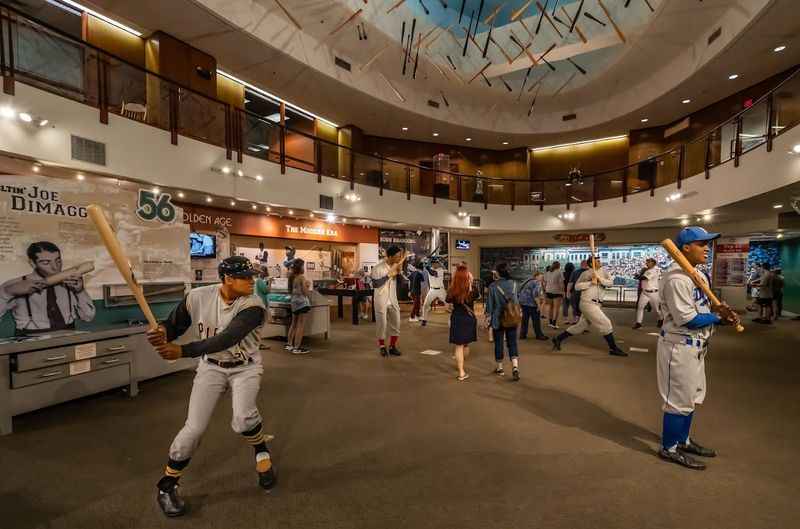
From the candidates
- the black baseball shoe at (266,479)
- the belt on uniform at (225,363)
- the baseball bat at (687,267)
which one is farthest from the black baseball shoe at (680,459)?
the belt on uniform at (225,363)

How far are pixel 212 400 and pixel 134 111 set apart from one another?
24.0 ft

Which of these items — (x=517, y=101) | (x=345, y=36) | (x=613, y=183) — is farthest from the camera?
(x=517, y=101)

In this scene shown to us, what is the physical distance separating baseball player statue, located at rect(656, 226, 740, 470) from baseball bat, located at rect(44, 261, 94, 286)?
20.6 ft

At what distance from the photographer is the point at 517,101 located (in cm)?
1514

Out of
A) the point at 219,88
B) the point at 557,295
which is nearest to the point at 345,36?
the point at 219,88

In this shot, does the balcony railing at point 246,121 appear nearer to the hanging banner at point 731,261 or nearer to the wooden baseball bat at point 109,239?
the hanging banner at point 731,261

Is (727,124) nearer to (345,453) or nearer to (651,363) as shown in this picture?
(651,363)

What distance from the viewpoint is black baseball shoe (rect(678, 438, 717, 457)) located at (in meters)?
3.11

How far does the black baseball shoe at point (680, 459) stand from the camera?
2.91 m

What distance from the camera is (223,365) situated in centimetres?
248

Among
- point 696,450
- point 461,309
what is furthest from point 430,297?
point 696,450

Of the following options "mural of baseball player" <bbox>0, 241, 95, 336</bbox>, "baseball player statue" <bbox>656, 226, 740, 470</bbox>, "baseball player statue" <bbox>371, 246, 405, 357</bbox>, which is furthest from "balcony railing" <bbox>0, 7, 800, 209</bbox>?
"baseball player statue" <bbox>656, 226, 740, 470</bbox>

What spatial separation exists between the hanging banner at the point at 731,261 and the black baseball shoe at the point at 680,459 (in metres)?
13.3

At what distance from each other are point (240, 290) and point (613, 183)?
14928mm
